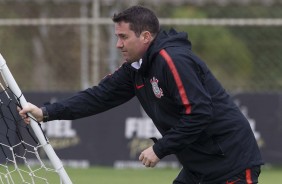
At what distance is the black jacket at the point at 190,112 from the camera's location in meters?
5.39

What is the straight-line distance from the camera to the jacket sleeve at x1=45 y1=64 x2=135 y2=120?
6.22 meters

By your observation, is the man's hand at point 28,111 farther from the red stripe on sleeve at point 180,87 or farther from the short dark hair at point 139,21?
the red stripe on sleeve at point 180,87

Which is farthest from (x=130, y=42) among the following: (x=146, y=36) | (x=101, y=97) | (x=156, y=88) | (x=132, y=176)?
(x=132, y=176)

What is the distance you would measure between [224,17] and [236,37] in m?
1.06

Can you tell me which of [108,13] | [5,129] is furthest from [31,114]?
[108,13]

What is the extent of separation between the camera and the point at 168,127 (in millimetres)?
5773

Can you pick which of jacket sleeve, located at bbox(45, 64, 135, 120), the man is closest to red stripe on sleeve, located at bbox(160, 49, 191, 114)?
the man

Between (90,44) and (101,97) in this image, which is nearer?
(101,97)

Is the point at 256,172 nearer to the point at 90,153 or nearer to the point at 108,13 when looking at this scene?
the point at 90,153

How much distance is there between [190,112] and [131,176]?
6038 mm

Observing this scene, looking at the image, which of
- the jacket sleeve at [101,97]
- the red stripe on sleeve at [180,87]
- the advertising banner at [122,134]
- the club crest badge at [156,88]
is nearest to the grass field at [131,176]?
the advertising banner at [122,134]

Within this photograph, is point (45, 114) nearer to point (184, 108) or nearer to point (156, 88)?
point (156, 88)

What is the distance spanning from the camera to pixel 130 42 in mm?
5684

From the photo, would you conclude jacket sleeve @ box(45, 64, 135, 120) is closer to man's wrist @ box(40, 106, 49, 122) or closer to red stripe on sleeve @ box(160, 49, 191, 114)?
man's wrist @ box(40, 106, 49, 122)
